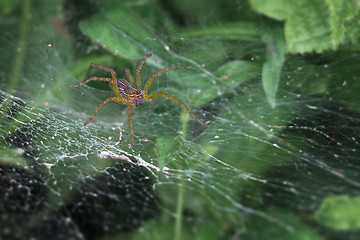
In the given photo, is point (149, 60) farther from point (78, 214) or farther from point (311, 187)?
point (311, 187)

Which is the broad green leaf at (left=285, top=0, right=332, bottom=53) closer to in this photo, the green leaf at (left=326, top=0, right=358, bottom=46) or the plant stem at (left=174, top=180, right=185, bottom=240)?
the green leaf at (left=326, top=0, right=358, bottom=46)

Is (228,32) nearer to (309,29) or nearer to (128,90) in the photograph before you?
(309,29)

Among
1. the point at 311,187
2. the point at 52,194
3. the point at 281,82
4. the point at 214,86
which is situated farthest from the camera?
the point at 214,86

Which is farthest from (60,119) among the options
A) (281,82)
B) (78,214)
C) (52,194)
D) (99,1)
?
(281,82)

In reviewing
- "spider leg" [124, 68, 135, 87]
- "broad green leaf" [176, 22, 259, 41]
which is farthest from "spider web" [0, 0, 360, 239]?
"broad green leaf" [176, 22, 259, 41]

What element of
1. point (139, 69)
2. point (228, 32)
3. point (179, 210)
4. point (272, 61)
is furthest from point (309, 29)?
point (179, 210)

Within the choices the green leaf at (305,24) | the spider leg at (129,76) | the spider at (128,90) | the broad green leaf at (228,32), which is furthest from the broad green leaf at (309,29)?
the spider leg at (129,76)

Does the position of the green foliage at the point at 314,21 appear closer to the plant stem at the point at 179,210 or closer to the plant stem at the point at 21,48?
the plant stem at the point at 179,210
